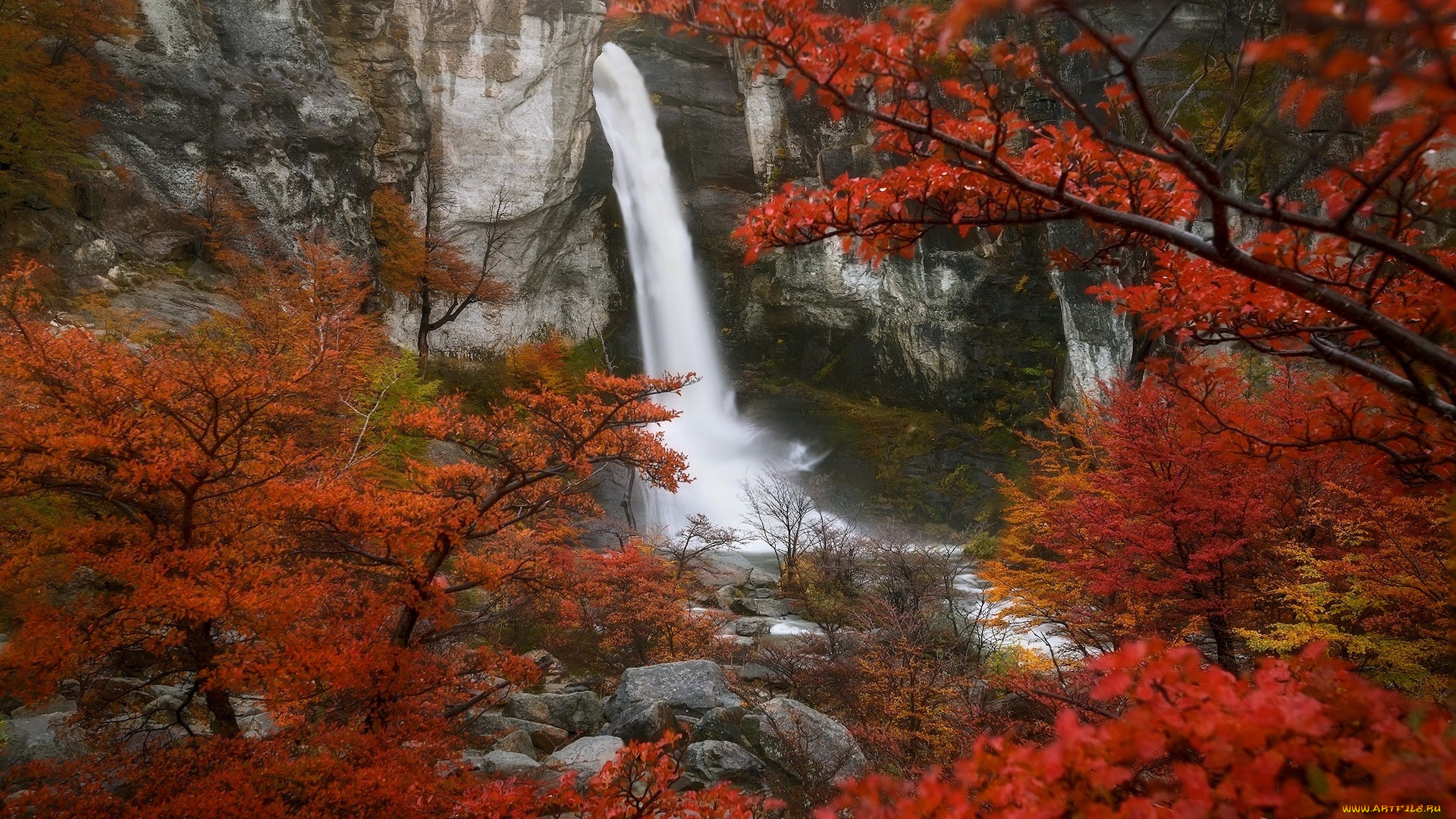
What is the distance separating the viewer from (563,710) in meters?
9.19

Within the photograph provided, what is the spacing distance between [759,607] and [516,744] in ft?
27.3

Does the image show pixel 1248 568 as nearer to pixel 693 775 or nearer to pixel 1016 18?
pixel 693 775

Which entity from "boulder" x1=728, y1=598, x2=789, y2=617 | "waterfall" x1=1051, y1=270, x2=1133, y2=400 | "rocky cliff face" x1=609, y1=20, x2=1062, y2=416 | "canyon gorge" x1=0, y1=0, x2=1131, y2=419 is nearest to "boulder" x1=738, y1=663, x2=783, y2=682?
"boulder" x1=728, y1=598, x2=789, y2=617

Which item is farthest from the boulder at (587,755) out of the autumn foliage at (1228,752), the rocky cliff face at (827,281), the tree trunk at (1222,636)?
the rocky cliff face at (827,281)

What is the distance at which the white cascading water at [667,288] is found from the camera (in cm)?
2644

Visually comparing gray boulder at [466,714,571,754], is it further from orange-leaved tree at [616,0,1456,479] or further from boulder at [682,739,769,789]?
orange-leaved tree at [616,0,1456,479]

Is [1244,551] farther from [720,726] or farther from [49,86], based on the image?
[49,86]

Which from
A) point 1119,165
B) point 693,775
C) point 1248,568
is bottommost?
point 693,775

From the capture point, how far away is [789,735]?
23.0 feet

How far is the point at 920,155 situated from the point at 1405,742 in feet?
7.52

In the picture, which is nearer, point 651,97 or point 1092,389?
point 1092,389

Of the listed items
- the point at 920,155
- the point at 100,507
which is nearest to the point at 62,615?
the point at 100,507

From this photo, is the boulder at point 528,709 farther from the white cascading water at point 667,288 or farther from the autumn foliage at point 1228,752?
the white cascading water at point 667,288

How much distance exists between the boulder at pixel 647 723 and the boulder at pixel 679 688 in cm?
45
